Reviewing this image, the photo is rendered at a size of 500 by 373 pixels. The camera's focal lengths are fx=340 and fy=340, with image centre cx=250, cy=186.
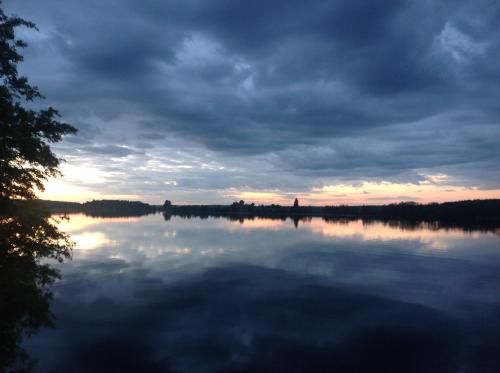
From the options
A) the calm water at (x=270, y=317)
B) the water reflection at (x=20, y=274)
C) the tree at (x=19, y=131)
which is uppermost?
the tree at (x=19, y=131)

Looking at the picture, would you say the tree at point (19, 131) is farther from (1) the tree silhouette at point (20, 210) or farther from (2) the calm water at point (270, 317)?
(2) the calm water at point (270, 317)

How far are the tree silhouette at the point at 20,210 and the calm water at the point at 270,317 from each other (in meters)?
4.00

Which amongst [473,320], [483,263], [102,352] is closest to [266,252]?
[483,263]

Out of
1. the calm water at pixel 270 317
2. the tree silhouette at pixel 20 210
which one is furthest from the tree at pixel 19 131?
the calm water at pixel 270 317

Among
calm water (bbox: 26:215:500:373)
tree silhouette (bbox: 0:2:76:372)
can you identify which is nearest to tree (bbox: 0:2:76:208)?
tree silhouette (bbox: 0:2:76:372)

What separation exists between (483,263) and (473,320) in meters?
38.3

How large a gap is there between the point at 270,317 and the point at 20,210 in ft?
70.0

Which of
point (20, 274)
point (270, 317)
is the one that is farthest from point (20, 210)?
point (270, 317)

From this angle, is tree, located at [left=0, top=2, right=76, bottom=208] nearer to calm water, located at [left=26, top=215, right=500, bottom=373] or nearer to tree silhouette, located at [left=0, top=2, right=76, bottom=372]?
tree silhouette, located at [left=0, top=2, right=76, bottom=372]

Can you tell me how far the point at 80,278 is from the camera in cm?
4469

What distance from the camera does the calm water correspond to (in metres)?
22.5

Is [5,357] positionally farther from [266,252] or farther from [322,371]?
[266,252]

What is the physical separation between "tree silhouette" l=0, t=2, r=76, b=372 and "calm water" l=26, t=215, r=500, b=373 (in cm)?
400

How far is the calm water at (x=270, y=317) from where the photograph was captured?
22.5 metres
